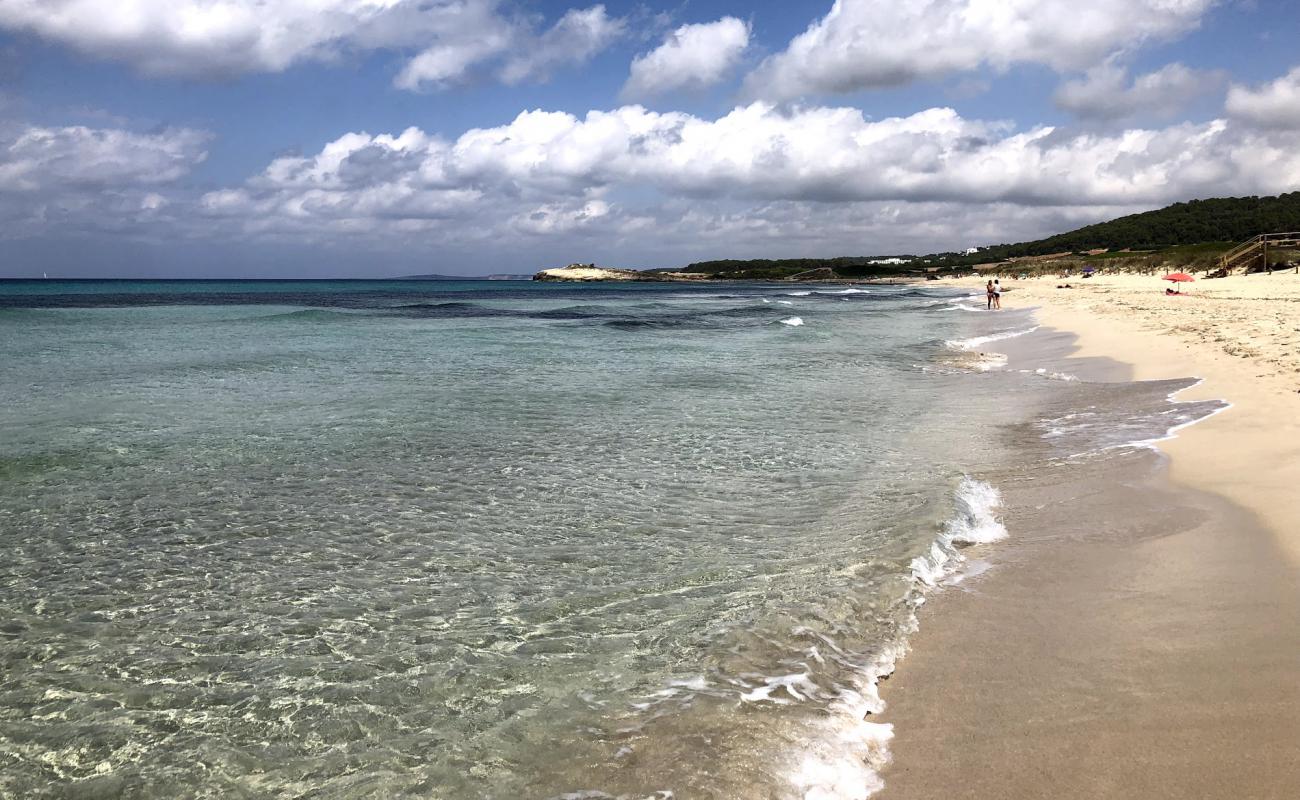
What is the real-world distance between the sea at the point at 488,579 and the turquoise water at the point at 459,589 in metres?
0.03

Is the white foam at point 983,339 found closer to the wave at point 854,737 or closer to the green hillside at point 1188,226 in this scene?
the wave at point 854,737

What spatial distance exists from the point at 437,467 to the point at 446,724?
5.85 m

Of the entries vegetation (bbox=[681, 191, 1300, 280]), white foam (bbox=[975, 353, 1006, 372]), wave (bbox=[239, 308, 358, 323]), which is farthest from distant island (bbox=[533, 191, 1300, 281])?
wave (bbox=[239, 308, 358, 323])

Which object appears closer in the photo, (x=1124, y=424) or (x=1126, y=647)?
(x=1126, y=647)

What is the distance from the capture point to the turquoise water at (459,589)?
3.77m

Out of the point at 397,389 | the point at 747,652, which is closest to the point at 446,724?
the point at 747,652

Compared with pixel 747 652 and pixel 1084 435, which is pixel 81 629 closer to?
pixel 747 652

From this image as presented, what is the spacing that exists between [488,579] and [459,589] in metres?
0.27

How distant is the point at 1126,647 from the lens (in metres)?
4.67

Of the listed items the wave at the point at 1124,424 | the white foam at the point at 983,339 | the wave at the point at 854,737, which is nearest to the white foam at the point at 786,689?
the wave at the point at 854,737

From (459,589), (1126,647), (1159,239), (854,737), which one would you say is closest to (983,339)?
(1126,647)

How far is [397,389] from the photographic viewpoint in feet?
53.7

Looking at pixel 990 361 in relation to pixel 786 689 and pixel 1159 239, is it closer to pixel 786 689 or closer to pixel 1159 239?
pixel 786 689

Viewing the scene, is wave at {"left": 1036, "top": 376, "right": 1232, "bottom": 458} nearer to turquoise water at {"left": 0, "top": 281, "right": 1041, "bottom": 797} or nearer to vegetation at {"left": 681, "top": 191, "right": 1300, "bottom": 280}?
turquoise water at {"left": 0, "top": 281, "right": 1041, "bottom": 797}
